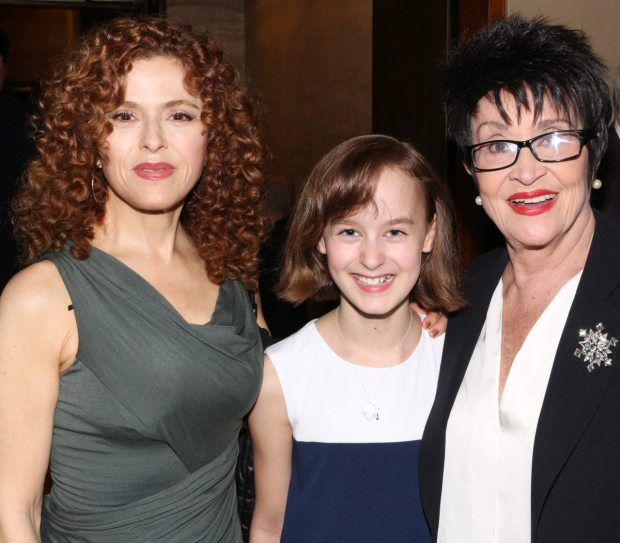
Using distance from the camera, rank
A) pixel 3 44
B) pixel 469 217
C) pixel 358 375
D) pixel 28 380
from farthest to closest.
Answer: pixel 3 44, pixel 469 217, pixel 358 375, pixel 28 380

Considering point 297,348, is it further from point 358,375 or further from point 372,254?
point 372,254

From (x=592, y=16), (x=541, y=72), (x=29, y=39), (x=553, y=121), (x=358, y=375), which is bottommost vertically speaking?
(x=358, y=375)

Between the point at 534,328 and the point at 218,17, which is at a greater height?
the point at 218,17

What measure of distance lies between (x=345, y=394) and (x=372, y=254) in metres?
0.43

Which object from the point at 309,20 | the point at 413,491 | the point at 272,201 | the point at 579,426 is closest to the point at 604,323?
the point at 579,426

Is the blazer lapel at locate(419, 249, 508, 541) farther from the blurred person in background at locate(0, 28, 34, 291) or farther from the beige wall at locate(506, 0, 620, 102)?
the blurred person in background at locate(0, 28, 34, 291)

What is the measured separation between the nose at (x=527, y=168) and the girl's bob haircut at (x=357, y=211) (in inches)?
12.2

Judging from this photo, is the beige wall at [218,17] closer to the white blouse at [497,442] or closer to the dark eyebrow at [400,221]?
the dark eyebrow at [400,221]

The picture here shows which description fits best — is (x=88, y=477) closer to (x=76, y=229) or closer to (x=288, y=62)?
(x=76, y=229)

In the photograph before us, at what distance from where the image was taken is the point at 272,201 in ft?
14.7

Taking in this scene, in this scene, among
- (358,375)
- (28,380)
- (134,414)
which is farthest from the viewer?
(358,375)

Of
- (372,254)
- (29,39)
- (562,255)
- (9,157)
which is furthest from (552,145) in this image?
(29,39)

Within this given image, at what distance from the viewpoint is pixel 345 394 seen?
1811 millimetres

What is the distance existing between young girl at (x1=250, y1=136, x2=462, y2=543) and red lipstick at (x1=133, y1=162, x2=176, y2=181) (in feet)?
1.63
